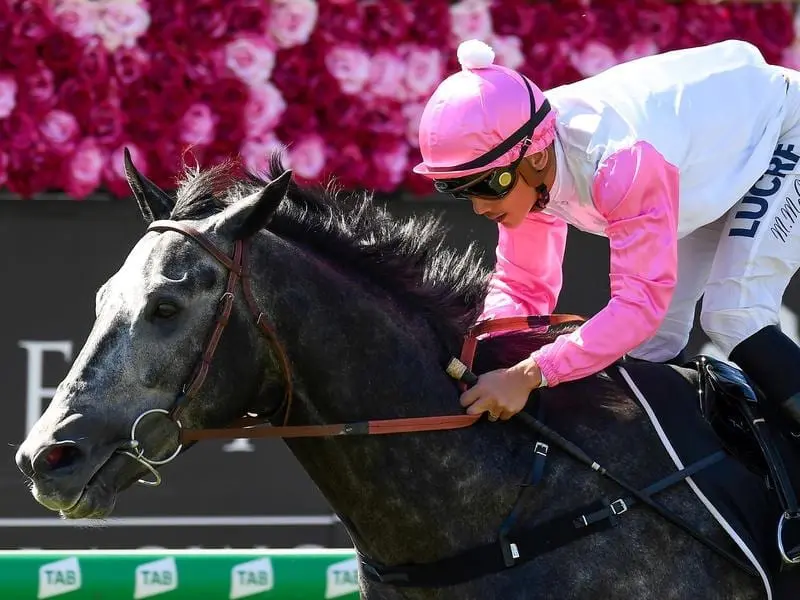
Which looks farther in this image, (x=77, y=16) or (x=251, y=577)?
(x=77, y=16)

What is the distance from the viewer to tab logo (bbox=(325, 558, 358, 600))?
14.8ft

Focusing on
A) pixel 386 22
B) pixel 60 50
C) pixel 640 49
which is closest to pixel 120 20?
pixel 60 50

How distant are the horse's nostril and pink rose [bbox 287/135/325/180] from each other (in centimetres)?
284

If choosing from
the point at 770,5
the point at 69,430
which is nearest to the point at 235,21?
the point at 770,5

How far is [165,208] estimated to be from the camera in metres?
2.70

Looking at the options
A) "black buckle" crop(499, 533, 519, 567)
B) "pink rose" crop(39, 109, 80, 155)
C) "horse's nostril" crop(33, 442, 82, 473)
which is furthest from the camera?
"pink rose" crop(39, 109, 80, 155)

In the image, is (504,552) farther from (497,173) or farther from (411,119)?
(411,119)

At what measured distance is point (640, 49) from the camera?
510 cm

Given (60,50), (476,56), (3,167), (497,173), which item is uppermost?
(476,56)

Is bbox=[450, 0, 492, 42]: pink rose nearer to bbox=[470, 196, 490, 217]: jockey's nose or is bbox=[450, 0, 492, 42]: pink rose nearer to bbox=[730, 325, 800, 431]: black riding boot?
bbox=[470, 196, 490, 217]: jockey's nose

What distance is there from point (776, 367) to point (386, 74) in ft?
9.21

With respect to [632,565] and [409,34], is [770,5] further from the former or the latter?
[632,565]

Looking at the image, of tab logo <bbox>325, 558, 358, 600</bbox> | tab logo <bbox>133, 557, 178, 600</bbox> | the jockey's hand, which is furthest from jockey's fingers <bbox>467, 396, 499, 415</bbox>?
tab logo <bbox>133, 557, 178, 600</bbox>

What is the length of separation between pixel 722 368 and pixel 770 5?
2922mm
